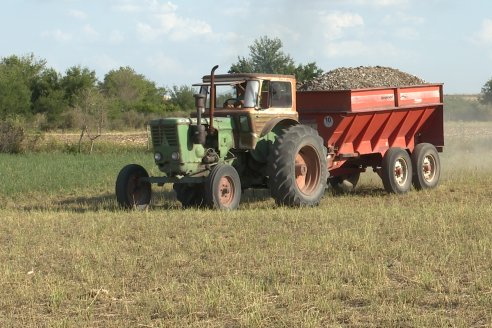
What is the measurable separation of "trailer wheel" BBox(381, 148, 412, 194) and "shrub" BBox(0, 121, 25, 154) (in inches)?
750

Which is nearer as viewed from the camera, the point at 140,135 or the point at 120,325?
the point at 120,325

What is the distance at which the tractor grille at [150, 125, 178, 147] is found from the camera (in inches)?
487

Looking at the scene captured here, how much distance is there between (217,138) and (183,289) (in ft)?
19.4

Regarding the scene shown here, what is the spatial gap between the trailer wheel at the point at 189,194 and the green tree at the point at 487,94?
41.3 meters

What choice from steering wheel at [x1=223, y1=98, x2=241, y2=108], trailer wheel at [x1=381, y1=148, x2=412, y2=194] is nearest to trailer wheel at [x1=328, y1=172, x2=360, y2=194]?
trailer wheel at [x1=381, y1=148, x2=412, y2=194]

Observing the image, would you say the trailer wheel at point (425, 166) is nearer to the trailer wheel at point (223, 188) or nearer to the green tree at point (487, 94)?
the trailer wheel at point (223, 188)

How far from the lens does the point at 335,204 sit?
1337cm

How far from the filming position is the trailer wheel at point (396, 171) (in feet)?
47.5

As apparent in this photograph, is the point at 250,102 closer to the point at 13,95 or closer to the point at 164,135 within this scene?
the point at 164,135

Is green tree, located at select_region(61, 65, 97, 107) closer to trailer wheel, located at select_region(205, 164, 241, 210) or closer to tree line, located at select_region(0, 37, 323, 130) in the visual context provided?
tree line, located at select_region(0, 37, 323, 130)

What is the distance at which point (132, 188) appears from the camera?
42.8ft

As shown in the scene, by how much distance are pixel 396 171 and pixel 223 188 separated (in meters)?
3.98

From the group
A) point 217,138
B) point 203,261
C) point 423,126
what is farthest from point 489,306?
point 423,126

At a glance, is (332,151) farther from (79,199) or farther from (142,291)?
(142,291)
